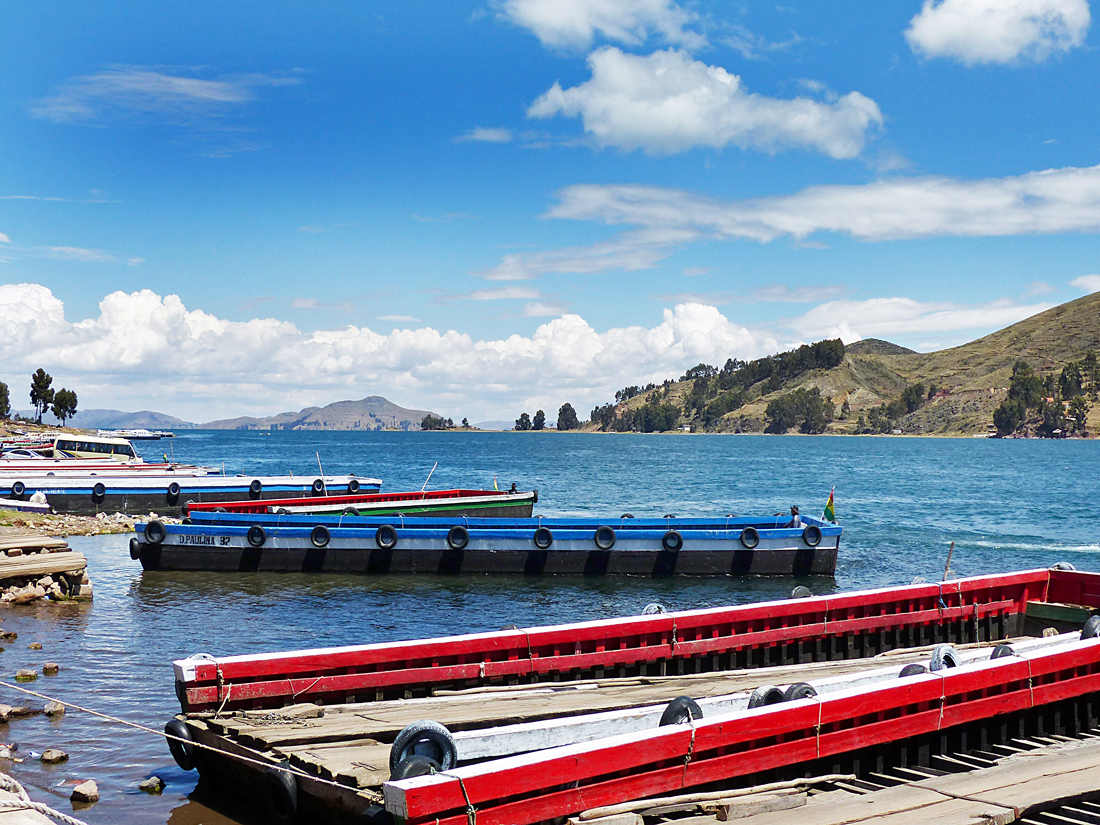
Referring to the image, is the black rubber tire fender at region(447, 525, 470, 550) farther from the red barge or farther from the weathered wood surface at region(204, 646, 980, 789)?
the weathered wood surface at region(204, 646, 980, 789)

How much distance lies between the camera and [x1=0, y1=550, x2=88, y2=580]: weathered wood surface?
2084cm

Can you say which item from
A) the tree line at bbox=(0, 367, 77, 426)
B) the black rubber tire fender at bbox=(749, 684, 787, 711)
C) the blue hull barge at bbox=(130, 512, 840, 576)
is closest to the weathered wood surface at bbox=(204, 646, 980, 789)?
the black rubber tire fender at bbox=(749, 684, 787, 711)

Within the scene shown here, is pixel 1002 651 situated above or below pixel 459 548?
above

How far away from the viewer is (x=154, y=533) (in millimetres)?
26844

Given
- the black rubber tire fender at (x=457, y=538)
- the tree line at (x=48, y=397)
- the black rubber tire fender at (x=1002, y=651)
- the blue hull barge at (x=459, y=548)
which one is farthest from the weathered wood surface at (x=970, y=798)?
the tree line at (x=48, y=397)

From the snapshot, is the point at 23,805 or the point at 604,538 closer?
the point at 23,805

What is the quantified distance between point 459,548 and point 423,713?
1773 cm

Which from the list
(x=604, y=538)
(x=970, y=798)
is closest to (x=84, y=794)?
(x=970, y=798)

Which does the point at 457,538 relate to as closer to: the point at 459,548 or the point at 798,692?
the point at 459,548

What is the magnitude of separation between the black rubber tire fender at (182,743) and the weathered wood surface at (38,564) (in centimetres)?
1393

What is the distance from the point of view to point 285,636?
761 inches

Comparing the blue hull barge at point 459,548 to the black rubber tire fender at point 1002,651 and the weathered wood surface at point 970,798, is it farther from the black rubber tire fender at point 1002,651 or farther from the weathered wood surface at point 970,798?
the weathered wood surface at point 970,798

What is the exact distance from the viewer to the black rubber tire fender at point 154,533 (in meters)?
26.8

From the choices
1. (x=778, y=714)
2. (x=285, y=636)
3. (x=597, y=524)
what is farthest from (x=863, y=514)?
(x=778, y=714)
